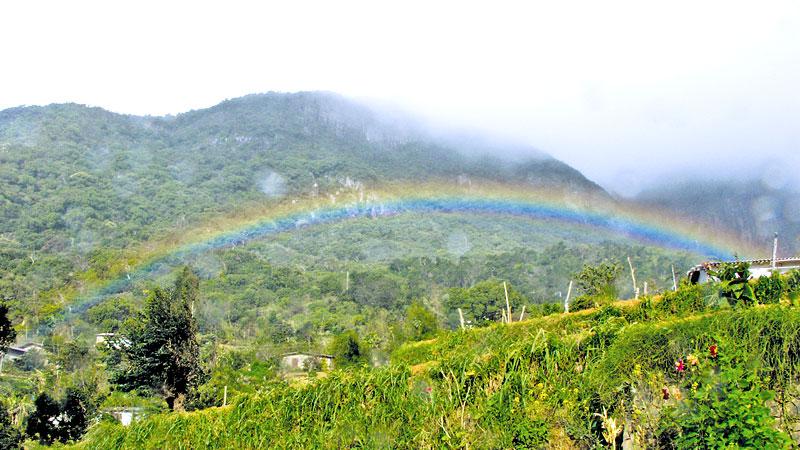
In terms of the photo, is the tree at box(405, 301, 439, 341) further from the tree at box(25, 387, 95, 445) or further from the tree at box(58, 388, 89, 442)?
the tree at box(25, 387, 95, 445)

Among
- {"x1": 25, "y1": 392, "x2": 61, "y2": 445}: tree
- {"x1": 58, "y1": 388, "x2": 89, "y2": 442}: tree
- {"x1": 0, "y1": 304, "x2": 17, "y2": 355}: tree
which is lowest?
{"x1": 58, "y1": 388, "x2": 89, "y2": 442}: tree

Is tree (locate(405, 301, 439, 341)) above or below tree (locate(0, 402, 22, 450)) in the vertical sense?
below

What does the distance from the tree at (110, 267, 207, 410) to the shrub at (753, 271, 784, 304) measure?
19.4 m

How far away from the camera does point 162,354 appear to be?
2441 cm

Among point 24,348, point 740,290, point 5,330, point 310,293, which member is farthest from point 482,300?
point 740,290

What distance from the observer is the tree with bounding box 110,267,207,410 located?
24.4 meters

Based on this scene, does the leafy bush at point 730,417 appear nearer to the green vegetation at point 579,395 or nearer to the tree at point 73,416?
the green vegetation at point 579,395

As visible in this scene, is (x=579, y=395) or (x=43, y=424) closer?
(x=579, y=395)

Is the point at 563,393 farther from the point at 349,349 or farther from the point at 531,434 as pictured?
the point at 349,349

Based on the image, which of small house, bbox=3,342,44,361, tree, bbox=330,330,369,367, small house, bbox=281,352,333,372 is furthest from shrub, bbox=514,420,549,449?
small house, bbox=3,342,44,361

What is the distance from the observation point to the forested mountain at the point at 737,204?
81938 millimetres

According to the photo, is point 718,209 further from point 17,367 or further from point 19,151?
point 19,151

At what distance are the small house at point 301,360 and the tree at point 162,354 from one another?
68.7 feet

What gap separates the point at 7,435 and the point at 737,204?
89.5 meters
